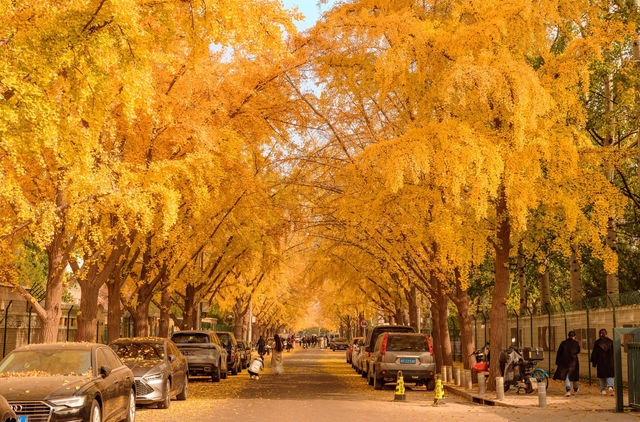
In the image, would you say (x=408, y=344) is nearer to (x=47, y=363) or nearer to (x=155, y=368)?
(x=155, y=368)

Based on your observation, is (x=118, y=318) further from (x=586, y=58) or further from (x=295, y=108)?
(x=586, y=58)

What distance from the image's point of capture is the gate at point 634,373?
16.4m

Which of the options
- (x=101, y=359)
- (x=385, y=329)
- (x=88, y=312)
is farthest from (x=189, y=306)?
(x=101, y=359)

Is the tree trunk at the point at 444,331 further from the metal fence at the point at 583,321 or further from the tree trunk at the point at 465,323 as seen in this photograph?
the tree trunk at the point at 465,323

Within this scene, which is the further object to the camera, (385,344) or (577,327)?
(577,327)

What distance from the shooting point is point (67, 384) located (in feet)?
38.1

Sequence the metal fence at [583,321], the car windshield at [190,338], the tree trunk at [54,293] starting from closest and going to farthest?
1. the tree trunk at [54,293]
2. the metal fence at [583,321]
3. the car windshield at [190,338]

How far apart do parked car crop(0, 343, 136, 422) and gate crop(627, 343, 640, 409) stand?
33.4ft

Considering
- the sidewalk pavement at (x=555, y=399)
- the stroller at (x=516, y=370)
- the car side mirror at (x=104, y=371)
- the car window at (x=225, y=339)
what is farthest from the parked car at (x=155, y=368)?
the car window at (x=225, y=339)

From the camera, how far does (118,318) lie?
91.0 feet

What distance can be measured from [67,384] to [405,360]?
1565cm

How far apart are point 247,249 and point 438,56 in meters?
19.8

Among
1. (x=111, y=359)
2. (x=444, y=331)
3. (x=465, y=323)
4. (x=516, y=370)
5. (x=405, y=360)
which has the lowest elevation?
Answer: (x=516, y=370)

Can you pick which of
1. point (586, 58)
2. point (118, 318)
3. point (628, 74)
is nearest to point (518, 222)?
point (586, 58)
